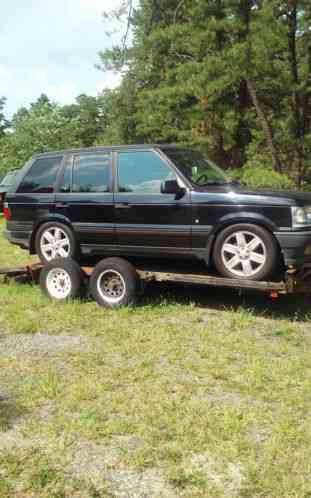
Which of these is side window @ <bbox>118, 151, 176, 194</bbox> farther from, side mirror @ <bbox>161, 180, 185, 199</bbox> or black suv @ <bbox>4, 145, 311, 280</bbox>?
side mirror @ <bbox>161, 180, 185, 199</bbox>

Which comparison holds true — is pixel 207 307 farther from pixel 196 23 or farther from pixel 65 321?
pixel 196 23

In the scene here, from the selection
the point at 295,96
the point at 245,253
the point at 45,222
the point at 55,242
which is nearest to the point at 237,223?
the point at 245,253

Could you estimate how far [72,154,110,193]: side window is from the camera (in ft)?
22.4

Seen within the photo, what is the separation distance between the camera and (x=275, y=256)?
5.61m

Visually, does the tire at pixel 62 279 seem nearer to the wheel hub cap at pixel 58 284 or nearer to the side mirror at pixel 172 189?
the wheel hub cap at pixel 58 284

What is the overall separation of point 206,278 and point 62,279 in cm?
207

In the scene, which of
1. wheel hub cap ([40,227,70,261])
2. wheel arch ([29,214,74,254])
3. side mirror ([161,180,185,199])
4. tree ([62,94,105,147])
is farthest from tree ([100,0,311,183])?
tree ([62,94,105,147])

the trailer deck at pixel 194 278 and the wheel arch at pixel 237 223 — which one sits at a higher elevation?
the wheel arch at pixel 237 223

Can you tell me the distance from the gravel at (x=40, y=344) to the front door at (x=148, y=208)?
5.15 feet

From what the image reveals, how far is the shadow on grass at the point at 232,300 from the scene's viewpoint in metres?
6.39

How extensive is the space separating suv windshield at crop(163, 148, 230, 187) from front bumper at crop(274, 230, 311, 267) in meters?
1.34

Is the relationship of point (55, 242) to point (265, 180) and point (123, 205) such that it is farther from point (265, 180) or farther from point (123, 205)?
point (265, 180)

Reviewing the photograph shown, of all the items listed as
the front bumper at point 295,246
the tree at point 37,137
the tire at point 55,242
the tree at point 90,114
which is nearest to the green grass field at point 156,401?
the front bumper at point 295,246

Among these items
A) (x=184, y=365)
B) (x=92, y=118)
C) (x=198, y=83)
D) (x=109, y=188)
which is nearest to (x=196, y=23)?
(x=198, y=83)
